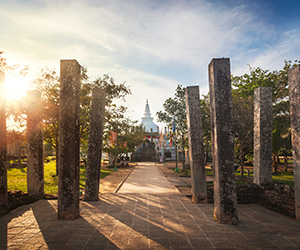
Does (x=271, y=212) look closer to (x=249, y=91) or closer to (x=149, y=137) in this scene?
(x=249, y=91)

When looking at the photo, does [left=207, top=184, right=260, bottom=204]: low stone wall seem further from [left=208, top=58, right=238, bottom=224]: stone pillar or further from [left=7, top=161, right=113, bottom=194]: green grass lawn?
[left=7, top=161, right=113, bottom=194]: green grass lawn

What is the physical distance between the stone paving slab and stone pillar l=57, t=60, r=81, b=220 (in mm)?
449

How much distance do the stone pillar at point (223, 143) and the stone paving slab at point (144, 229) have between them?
0.46 m

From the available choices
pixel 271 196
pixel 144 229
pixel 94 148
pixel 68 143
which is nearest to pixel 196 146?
pixel 271 196

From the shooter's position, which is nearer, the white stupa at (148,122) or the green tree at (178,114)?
the green tree at (178,114)

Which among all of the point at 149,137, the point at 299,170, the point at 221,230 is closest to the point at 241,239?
the point at 221,230

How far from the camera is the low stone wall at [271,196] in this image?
20.9 feet

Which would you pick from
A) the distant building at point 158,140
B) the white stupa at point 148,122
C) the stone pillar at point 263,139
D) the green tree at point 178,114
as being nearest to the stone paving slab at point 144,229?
the stone pillar at point 263,139

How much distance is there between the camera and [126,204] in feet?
24.3

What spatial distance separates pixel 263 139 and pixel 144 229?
5717 millimetres

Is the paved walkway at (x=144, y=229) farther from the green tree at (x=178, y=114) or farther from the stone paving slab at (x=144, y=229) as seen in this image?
the green tree at (x=178, y=114)

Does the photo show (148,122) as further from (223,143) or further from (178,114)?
(223,143)

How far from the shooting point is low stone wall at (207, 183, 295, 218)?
6.38m

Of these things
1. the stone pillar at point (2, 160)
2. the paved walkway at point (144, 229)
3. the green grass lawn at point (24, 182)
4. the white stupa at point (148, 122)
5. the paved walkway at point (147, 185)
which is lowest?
the paved walkway at point (147, 185)
